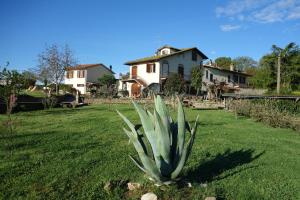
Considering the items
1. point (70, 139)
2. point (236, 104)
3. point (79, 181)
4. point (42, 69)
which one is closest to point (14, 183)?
point (79, 181)

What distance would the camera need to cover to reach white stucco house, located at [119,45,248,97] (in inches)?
1740

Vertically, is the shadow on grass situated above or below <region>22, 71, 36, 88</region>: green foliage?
below

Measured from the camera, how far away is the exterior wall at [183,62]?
147ft

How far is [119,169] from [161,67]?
38475mm

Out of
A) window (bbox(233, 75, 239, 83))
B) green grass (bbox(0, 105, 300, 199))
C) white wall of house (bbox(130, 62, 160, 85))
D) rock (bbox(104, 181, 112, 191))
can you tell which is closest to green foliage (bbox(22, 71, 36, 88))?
green grass (bbox(0, 105, 300, 199))

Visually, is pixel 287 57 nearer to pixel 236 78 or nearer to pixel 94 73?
pixel 236 78

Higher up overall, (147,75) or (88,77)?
(88,77)

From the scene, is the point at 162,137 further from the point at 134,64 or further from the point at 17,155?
the point at 134,64

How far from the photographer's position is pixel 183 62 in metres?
46.5

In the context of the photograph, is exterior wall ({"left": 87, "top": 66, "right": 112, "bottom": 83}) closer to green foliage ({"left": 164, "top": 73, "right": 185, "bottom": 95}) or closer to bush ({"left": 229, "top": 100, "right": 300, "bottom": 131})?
green foliage ({"left": 164, "top": 73, "right": 185, "bottom": 95})

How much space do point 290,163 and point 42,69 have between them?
4954 cm

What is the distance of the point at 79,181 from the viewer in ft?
17.4

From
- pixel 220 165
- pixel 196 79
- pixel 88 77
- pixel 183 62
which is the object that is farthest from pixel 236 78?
pixel 220 165

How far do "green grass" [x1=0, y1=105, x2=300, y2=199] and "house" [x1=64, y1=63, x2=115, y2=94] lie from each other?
155ft
